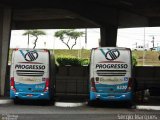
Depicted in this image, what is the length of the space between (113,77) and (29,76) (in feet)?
13.8

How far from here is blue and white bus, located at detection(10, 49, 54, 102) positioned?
25500 mm

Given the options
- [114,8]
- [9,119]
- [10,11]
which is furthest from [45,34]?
[9,119]

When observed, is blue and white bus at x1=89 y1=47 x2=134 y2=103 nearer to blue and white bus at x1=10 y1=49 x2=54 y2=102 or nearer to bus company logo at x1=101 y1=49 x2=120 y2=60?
bus company logo at x1=101 y1=49 x2=120 y2=60

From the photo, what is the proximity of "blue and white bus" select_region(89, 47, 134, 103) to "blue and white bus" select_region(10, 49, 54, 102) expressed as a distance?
249 cm

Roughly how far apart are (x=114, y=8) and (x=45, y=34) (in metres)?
70.3

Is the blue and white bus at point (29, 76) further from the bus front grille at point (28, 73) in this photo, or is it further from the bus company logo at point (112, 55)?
the bus company logo at point (112, 55)

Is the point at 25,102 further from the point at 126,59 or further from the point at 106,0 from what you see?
the point at 106,0

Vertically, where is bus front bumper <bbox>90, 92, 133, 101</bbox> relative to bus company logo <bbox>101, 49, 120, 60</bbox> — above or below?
below

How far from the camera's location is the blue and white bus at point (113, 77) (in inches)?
981

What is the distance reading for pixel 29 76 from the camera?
25.5 m

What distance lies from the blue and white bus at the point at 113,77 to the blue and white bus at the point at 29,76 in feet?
8.19

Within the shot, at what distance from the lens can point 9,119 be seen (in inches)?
686

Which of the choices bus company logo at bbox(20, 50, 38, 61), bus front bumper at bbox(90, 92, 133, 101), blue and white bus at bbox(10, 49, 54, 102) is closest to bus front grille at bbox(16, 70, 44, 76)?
blue and white bus at bbox(10, 49, 54, 102)

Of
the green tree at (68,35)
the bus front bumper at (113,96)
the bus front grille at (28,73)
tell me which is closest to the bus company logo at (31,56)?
the bus front grille at (28,73)
